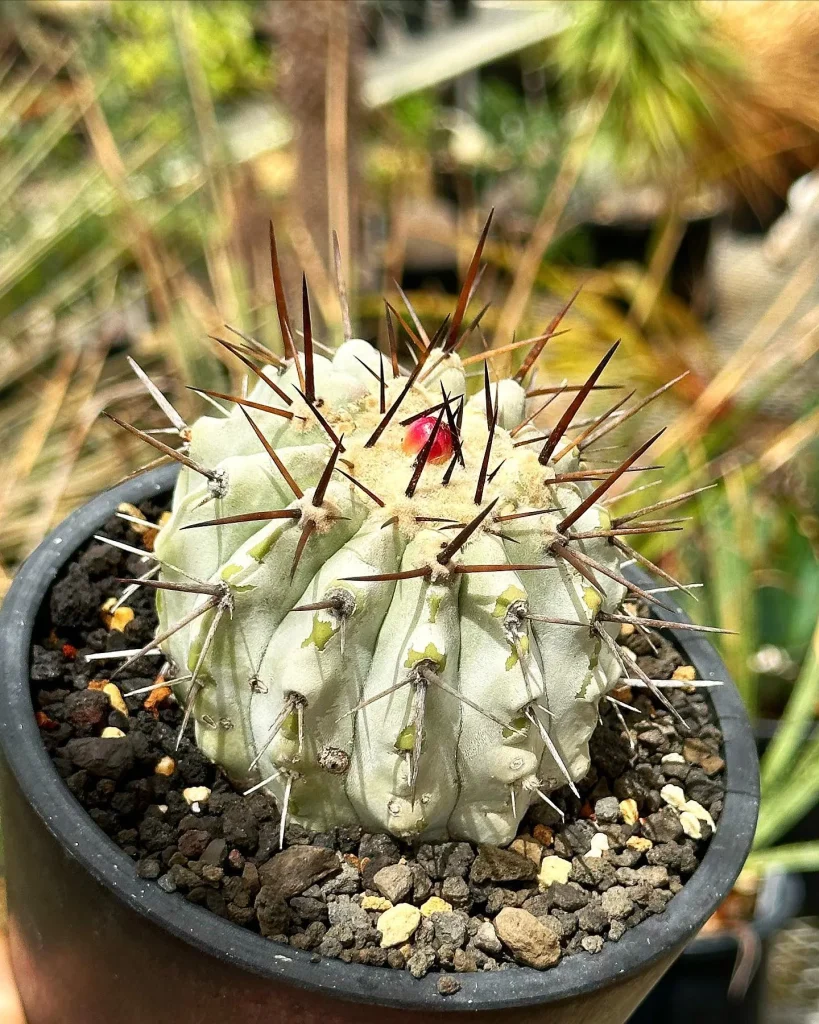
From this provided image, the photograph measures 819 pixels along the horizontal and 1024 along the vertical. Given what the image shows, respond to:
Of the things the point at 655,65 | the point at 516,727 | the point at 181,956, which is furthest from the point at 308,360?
the point at 655,65

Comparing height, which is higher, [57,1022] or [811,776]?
[811,776]

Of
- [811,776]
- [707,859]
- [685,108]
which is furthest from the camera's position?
[685,108]

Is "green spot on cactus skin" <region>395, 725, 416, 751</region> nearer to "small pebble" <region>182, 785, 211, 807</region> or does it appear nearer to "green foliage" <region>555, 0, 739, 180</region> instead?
"small pebble" <region>182, 785, 211, 807</region>

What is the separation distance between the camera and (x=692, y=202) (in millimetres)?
2410

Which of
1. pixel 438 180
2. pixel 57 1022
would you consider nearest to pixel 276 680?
pixel 57 1022

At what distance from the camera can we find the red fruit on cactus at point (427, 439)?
64 cm

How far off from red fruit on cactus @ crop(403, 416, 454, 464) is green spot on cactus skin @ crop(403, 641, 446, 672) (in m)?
0.14

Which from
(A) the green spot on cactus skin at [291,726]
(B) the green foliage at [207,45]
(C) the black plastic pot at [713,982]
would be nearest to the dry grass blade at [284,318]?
(A) the green spot on cactus skin at [291,726]

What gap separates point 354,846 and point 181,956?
0.45 feet

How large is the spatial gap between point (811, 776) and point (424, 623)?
587 millimetres

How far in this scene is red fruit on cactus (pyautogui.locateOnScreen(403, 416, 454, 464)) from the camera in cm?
64

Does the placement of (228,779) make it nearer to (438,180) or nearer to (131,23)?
(438,180)

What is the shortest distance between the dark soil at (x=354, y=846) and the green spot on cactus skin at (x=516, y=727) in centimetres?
11

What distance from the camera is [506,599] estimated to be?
1.93 ft
